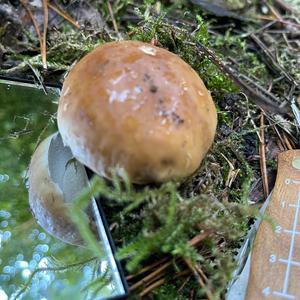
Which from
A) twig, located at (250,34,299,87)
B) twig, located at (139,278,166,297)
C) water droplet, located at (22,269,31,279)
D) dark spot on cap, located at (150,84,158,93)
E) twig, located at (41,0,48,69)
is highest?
dark spot on cap, located at (150,84,158,93)

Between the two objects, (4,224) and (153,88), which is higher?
(153,88)

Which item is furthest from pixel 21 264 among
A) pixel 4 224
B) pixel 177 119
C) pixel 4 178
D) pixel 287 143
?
pixel 287 143

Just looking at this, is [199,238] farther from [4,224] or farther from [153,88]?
[4,224]

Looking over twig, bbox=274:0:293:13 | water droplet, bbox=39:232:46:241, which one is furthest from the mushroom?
twig, bbox=274:0:293:13

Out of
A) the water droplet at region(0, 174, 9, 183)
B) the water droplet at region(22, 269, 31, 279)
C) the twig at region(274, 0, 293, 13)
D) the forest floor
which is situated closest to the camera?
the forest floor

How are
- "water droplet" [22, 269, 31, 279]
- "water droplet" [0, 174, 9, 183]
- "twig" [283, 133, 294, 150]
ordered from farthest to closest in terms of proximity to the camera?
"twig" [283, 133, 294, 150] → "water droplet" [0, 174, 9, 183] → "water droplet" [22, 269, 31, 279]

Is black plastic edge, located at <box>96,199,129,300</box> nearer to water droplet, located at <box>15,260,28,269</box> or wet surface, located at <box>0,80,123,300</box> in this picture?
wet surface, located at <box>0,80,123,300</box>

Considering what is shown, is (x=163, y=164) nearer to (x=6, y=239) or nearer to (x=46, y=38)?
(x=6, y=239)
